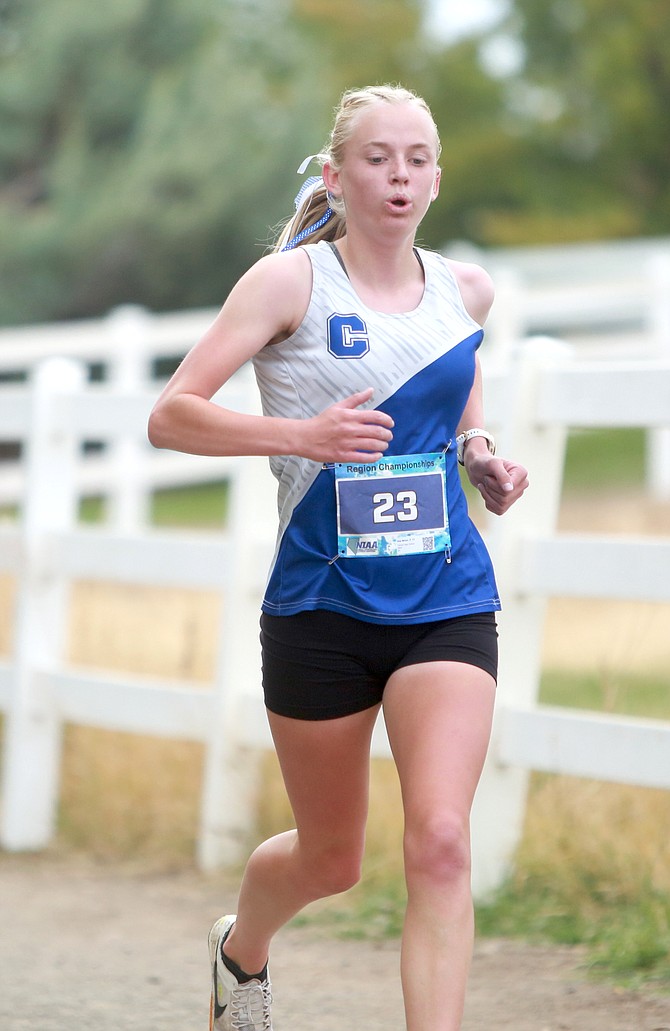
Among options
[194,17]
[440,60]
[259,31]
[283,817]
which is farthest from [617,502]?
[440,60]

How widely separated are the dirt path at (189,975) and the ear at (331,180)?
6.82 ft

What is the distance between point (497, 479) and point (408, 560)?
268 mm

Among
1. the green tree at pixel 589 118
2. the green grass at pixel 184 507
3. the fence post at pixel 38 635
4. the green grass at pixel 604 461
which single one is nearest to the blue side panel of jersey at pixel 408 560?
the fence post at pixel 38 635

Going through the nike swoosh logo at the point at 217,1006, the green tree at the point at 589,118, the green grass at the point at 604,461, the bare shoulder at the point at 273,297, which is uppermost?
the green tree at the point at 589,118

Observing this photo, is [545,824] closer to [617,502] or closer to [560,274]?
[617,502]

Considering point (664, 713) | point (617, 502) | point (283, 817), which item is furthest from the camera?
point (617, 502)

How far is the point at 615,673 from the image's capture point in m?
6.78

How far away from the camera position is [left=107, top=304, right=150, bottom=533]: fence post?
1225 cm

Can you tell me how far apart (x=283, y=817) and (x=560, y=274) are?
16231mm

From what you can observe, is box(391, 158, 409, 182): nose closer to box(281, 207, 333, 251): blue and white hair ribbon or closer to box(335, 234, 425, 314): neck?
box(335, 234, 425, 314): neck

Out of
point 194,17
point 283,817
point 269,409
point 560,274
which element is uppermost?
point 194,17

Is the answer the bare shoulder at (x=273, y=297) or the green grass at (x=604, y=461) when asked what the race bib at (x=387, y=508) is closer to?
the bare shoulder at (x=273, y=297)

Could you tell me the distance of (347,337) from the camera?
326 centimetres

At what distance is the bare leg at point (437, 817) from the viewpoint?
300 centimetres
